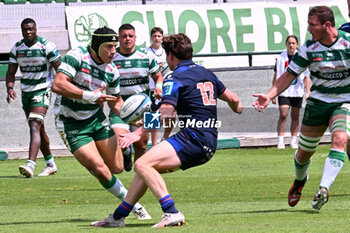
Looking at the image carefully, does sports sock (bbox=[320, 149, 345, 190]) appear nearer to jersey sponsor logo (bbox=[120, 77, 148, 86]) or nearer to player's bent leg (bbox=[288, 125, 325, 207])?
player's bent leg (bbox=[288, 125, 325, 207])

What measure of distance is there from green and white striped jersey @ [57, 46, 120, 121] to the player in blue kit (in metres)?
1.46

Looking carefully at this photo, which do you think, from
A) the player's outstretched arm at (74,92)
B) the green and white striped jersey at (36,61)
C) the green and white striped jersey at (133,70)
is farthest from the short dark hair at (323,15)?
the green and white striped jersey at (36,61)

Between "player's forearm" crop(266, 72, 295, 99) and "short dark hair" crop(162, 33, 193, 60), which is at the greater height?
"short dark hair" crop(162, 33, 193, 60)

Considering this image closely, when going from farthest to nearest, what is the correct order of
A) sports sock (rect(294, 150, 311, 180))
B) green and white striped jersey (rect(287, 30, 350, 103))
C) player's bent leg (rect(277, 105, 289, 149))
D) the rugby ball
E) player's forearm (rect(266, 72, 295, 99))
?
player's bent leg (rect(277, 105, 289, 149)) < sports sock (rect(294, 150, 311, 180)) < player's forearm (rect(266, 72, 295, 99)) < green and white striped jersey (rect(287, 30, 350, 103)) < the rugby ball

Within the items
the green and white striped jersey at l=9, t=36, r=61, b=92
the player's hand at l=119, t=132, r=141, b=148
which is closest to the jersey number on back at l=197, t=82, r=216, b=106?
the player's hand at l=119, t=132, r=141, b=148

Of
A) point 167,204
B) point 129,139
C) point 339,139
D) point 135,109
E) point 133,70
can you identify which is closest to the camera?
point 129,139

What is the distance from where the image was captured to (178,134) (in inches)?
357

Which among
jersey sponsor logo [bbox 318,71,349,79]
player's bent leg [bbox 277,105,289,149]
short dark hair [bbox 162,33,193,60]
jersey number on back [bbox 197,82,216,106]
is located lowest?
player's bent leg [bbox 277,105,289,149]

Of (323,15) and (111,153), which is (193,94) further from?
(323,15)

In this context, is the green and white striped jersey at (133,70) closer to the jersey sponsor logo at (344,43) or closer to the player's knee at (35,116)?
the player's knee at (35,116)

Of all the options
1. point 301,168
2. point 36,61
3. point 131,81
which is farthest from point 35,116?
point 301,168

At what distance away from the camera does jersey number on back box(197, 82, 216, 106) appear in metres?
9.04

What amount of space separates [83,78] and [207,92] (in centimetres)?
188

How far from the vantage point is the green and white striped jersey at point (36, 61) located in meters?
16.0
